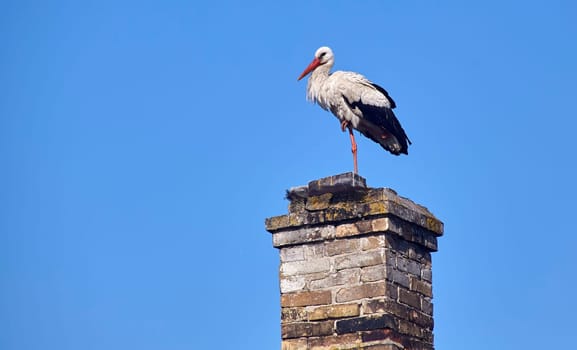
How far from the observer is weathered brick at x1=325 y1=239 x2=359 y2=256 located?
829 cm

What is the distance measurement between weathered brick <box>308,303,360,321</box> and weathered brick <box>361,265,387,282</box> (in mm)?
247

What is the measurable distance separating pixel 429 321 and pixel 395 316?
759mm

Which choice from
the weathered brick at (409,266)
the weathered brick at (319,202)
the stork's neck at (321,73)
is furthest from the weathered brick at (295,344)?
the stork's neck at (321,73)

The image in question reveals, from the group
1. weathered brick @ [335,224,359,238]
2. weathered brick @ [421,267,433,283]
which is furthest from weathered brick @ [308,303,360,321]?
weathered brick @ [421,267,433,283]

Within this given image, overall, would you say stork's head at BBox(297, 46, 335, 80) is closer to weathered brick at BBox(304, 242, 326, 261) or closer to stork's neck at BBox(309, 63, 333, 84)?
stork's neck at BBox(309, 63, 333, 84)

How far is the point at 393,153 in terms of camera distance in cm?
Answer: 1080

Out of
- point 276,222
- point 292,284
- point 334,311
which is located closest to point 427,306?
point 334,311

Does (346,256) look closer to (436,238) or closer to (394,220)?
(394,220)

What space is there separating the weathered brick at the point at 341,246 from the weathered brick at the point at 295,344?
0.80 metres

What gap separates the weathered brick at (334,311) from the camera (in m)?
8.09

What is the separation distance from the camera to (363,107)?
1056 centimetres

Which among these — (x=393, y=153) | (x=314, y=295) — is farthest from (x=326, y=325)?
(x=393, y=153)

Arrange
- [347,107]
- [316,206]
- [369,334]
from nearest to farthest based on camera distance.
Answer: [369,334] → [316,206] → [347,107]

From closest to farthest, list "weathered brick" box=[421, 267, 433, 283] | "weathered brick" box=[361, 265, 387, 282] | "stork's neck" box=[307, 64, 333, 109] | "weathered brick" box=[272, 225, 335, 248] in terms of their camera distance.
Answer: "weathered brick" box=[361, 265, 387, 282] → "weathered brick" box=[272, 225, 335, 248] → "weathered brick" box=[421, 267, 433, 283] → "stork's neck" box=[307, 64, 333, 109]
